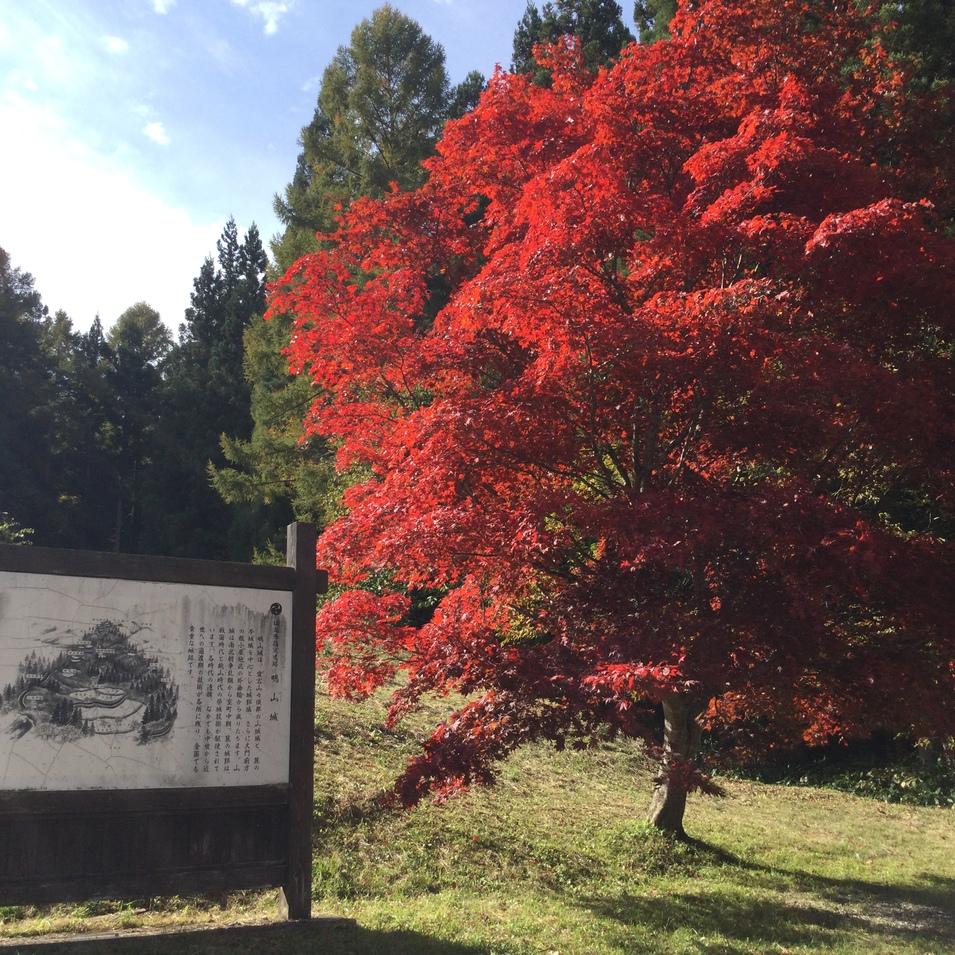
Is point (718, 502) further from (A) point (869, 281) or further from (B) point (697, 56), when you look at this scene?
(B) point (697, 56)

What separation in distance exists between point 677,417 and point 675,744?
11.1ft

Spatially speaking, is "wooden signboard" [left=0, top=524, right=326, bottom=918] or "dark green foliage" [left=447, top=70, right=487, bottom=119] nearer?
"wooden signboard" [left=0, top=524, right=326, bottom=918]

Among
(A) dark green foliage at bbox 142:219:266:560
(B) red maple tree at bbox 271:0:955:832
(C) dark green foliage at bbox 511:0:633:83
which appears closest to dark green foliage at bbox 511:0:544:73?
(C) dark green foliage at bbox 511:0:633:83

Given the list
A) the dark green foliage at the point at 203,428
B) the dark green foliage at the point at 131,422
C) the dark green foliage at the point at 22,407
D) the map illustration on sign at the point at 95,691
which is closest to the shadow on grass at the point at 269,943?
the map illustration on sign at the point at 95,691

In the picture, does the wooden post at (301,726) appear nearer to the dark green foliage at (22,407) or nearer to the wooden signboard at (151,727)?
the wooden signboard at (151,727)

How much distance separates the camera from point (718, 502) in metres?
6.00

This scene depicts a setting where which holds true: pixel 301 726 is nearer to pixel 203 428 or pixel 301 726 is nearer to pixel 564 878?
pixel 564 878

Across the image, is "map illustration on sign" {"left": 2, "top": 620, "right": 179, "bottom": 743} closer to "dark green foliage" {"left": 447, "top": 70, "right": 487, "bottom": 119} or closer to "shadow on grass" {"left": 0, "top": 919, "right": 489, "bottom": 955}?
"shadow on grass" {"left": 0, "top": 919, "right": 489, "bottom": 955}

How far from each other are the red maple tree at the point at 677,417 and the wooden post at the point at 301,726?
75 cm

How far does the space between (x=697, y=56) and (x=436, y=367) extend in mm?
3878

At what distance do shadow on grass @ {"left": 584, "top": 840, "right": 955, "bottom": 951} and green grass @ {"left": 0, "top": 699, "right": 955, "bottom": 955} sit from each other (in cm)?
3

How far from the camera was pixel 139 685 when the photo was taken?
16.4 feet

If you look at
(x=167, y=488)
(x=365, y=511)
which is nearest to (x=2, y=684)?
(x=365, y=511)

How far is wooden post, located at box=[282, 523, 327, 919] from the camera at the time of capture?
5332mm
